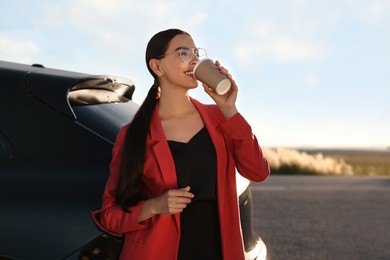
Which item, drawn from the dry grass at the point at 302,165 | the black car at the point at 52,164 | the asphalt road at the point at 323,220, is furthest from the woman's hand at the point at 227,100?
the dry grass at the point at 302,165

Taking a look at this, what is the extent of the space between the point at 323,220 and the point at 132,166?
21.7 ft

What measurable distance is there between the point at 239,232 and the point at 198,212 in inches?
7.3

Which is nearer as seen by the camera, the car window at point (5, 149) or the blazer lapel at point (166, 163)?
the blazer lapel at point (166, 163)

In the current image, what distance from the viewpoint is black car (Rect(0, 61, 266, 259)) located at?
7.65 ft

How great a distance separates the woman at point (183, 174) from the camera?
222cm

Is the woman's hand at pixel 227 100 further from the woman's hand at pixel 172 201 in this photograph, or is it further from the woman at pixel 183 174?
the woman's hand at pixel 172 201

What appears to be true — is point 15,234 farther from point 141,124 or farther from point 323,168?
point 323,168

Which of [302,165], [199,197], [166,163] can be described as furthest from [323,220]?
[302,165]

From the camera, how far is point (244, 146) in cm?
225

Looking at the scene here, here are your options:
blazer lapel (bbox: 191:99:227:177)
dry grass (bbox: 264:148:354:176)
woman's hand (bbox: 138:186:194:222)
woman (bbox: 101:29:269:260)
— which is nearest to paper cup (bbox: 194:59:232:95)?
woman (bbox: 101:29:269:260)

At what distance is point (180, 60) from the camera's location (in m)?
2.34

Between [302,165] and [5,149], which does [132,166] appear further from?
[302,165]

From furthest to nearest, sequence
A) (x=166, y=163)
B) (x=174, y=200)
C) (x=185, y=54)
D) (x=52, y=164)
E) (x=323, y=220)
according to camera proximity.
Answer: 1. (x=323, y=220)
2. (x=52, y=164)
3. (x=185, y=54)
4. (x=166, y=163)
5. (x=174, y=200)

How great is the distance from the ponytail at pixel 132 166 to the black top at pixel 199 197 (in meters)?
0.11
